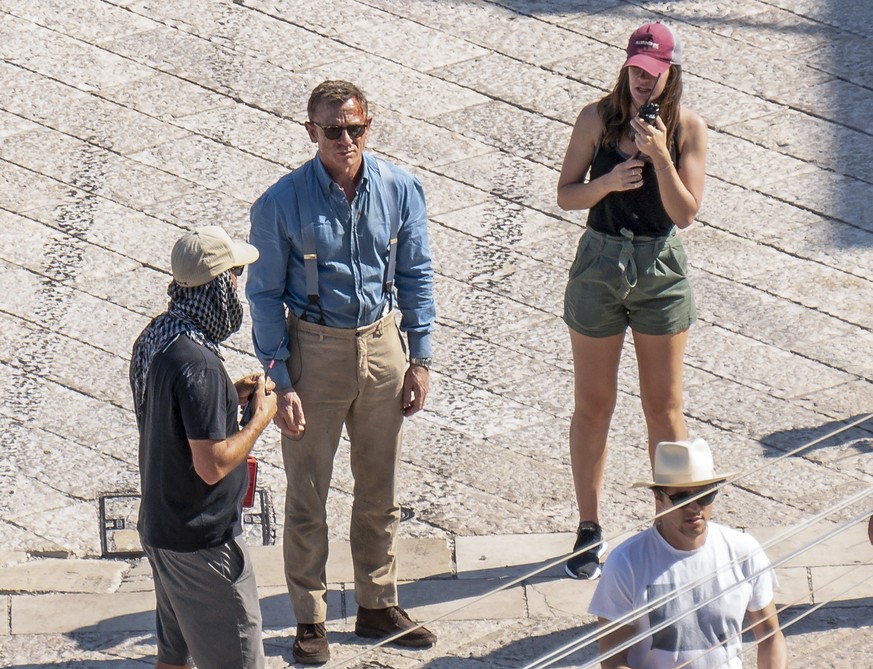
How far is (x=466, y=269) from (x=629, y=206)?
2132 mm

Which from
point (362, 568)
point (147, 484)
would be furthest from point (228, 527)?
point (362, 568)

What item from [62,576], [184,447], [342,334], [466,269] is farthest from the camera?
[466,269]

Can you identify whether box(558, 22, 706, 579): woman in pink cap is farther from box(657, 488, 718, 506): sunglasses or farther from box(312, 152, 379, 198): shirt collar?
box(657, 488, 718, 506): sunglasses

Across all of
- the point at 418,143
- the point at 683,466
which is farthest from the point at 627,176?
the point at 418,143

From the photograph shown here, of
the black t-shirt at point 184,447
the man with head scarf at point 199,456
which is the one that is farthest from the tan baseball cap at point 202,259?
the black t-shirt at point 184,447

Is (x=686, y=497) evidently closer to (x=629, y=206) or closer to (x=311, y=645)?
(x=629, y=206)

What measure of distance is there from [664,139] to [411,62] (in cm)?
371

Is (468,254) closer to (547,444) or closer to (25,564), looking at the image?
(547,444)

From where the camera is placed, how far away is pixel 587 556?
447cm

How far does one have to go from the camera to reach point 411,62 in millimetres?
7570

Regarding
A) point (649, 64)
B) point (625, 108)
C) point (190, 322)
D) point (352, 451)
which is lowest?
point (352, 451)

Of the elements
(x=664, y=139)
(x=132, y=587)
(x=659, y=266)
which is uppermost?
(x=664, y=139)

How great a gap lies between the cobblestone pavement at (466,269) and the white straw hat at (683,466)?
51cm

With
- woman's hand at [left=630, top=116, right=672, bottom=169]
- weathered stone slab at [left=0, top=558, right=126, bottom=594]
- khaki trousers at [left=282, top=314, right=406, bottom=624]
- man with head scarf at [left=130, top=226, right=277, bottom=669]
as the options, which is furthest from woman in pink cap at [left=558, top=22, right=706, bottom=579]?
weathered stone slab at [left=0, top=558, right=126, bottom=594]
